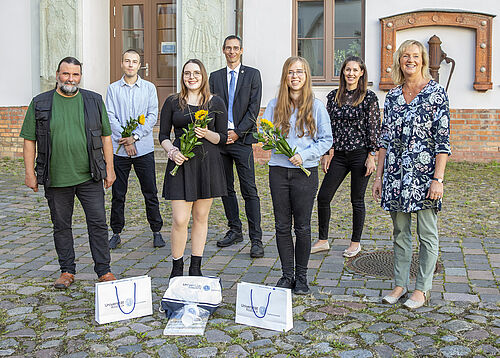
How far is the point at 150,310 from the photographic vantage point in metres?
4.65

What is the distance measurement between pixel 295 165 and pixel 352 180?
1409mm

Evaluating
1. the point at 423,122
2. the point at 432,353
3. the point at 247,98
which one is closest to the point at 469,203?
the point at 247,98

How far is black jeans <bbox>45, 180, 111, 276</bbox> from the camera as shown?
5.35 m

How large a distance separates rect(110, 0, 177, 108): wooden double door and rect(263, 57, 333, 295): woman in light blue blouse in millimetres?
9323

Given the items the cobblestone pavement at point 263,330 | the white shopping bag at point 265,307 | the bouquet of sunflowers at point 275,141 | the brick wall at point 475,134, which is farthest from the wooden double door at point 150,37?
the white shopping bag at point 265,307

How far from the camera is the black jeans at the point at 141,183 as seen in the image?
662 centimetres

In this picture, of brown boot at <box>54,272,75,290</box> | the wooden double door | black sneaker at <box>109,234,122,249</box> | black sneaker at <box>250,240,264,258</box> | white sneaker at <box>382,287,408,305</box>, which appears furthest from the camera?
the wooden double door

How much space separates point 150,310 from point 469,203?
221 inches

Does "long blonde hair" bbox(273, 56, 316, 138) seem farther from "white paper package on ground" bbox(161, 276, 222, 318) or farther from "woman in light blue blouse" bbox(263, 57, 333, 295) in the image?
"white paper package on ground" bbox(161, 276, 222, 318)

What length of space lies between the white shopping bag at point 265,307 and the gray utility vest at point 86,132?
1681 millimetres

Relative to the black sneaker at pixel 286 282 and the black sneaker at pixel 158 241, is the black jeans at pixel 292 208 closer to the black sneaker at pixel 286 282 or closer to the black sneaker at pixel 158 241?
the black sneaker at pixel 286 282

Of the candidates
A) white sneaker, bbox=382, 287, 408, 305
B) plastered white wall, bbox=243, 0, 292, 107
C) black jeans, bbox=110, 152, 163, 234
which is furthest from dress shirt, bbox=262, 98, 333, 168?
plastered white wall, bbox=243, 0, 292, 107

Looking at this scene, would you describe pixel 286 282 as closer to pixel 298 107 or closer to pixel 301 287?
pixel 301 287

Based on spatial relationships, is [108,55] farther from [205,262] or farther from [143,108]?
[205,262]
